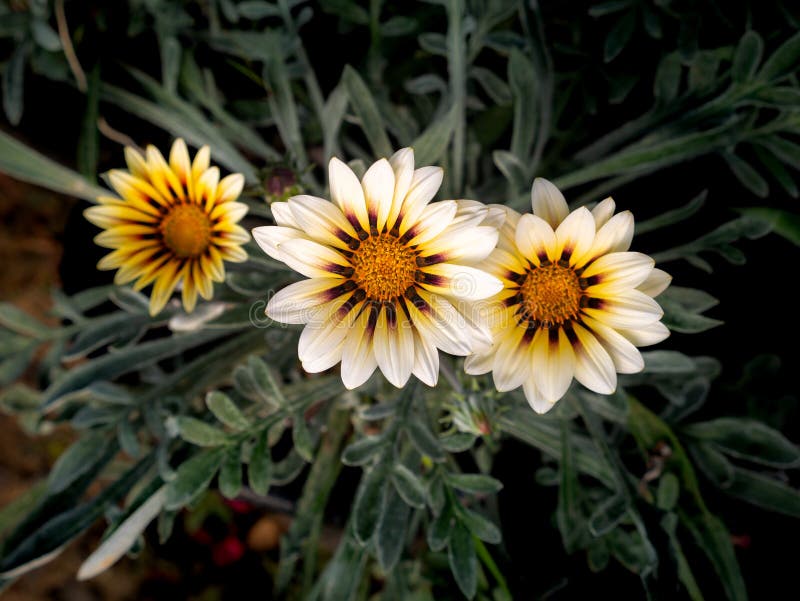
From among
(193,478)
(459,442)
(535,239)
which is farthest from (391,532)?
(535,239)

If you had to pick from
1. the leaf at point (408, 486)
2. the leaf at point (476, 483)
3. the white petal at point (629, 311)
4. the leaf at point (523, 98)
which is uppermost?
the leaf at point (523, 98)

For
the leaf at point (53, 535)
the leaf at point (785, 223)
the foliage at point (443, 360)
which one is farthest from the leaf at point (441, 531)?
the leaf at point (785, 223)

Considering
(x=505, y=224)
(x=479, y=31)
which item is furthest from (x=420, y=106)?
(x=505, y=224)

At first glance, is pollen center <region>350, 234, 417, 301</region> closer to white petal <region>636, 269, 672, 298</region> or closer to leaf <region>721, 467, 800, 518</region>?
white petal <region>636, 269, 672, 298</region>

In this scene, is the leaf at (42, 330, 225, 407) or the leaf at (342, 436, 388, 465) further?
the leaf at (42, 330, 225, 407)

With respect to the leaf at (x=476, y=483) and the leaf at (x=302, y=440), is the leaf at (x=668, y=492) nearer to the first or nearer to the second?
the leaf at (x=476, y=483)

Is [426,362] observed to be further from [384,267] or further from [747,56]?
[747,56]

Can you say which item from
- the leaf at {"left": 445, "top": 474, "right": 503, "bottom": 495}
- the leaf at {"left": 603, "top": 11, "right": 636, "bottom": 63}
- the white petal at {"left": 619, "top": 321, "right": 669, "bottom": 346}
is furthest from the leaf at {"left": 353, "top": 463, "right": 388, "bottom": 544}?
the leaf at {"left": 603, "top": 11, "right": 636, "bottom": 63}
